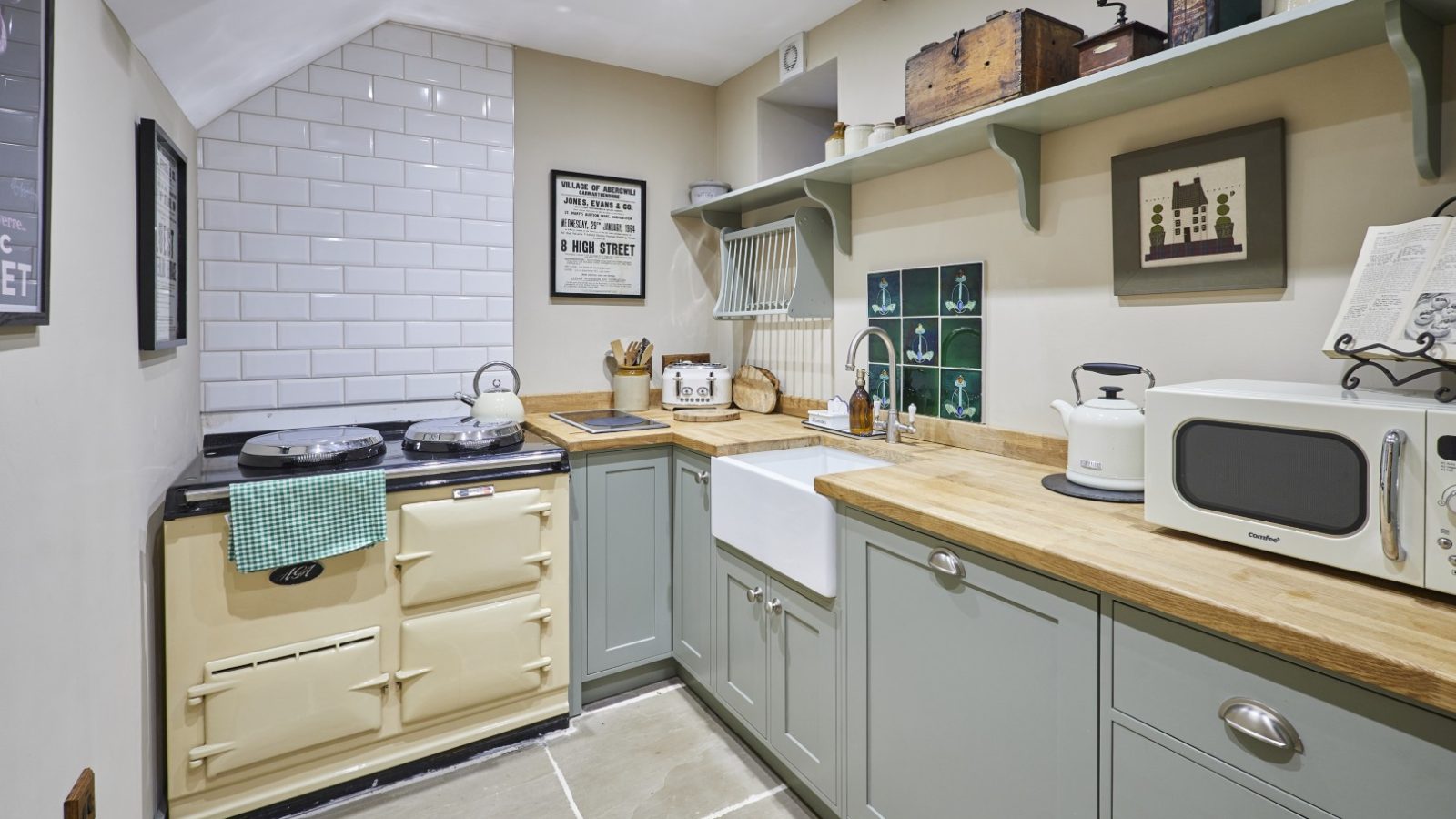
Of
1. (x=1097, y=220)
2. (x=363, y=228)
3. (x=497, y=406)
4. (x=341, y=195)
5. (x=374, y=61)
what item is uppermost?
Answer: (x=374, y=61)

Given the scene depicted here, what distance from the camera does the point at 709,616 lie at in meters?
2.31

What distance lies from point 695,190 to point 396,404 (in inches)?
59.4

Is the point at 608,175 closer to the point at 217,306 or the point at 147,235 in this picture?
the point at 217,306

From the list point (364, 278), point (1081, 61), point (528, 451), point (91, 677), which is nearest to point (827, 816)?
point (528, 451)

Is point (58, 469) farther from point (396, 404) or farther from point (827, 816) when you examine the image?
point (827, 816)

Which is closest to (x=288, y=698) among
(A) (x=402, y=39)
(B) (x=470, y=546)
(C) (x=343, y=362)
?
(B) (x=470, y=546)

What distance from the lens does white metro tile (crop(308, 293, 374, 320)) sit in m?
2.47

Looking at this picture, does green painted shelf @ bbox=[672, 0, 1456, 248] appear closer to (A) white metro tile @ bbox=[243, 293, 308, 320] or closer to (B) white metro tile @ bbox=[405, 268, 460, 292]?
(B) white metro tile @ bbox=[405, 268, 460, 292]

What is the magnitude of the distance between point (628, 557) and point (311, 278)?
1456 millimetres

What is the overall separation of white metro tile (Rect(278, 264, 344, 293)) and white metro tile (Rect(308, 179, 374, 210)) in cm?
22

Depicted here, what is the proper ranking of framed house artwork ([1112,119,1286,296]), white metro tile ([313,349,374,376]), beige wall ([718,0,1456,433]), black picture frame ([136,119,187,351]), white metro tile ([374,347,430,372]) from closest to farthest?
beige wall ([718,0,1456,433]) → framed house artwork ([1112,119,1286,296]) → black picture frame ([136,119,187,351]) → white metro tile ([313,349,374,376]) → white metro tile ([374,347,430,372])

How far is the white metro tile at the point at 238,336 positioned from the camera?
2.32 m

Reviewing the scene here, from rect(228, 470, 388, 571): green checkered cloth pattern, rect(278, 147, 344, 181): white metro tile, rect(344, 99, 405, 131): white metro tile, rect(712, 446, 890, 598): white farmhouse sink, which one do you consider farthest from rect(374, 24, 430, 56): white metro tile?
rect(712, 446, 890, 598): white farmhouse sink

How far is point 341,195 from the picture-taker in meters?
2.49
